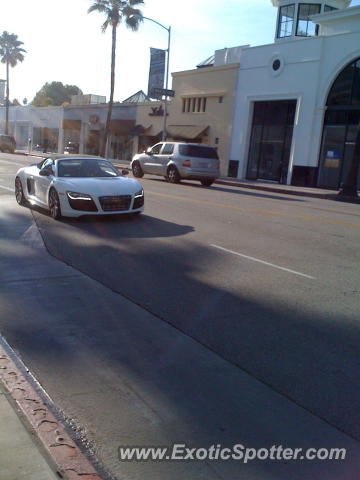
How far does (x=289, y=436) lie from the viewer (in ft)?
11.4

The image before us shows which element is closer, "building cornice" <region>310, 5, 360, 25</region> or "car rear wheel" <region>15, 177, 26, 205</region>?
"car rear wheel" <region>15, 177, 26, 205</region>

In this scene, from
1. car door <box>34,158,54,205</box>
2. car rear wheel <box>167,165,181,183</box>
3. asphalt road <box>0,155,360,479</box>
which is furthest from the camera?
car rear wheel <box>167,165,181,183</box>

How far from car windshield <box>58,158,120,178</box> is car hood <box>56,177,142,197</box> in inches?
17.2

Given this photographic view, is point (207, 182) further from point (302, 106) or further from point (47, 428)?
point (47, 428)

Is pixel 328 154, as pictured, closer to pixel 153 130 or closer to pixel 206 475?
pixel 153 130

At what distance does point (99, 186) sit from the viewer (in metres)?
11.2

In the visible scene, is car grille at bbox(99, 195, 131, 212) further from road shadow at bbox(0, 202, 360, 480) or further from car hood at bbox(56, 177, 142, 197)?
road shadow at bbox(0, 202, 360, 480)

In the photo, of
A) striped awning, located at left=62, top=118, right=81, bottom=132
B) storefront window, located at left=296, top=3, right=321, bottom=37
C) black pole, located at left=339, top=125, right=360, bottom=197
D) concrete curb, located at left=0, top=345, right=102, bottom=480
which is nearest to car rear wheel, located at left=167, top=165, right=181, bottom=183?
black pole, located at left=339, top=125, right=360, bottom=197

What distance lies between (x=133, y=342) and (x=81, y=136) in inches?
1994

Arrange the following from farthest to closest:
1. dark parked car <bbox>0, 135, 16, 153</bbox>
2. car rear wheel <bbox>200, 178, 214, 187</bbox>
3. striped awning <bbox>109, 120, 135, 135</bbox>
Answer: dark parked car <bbox>0, 135, 16, 153</bbox>, striped awning <bbox>109, 120, 135, 135</bbox>, car rear wheel <bbox>200, 178, 214, 187</bbox>

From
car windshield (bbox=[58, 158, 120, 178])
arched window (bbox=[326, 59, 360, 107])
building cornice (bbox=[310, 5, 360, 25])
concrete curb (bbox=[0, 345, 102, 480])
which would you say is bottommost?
concrete curb (bbox=[0, 345, 102, 480])

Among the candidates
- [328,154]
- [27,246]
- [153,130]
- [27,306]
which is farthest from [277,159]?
[27,306]

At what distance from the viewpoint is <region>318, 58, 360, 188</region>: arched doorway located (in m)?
27.7

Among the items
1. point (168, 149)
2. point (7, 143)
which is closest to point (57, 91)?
point (7, 143)
